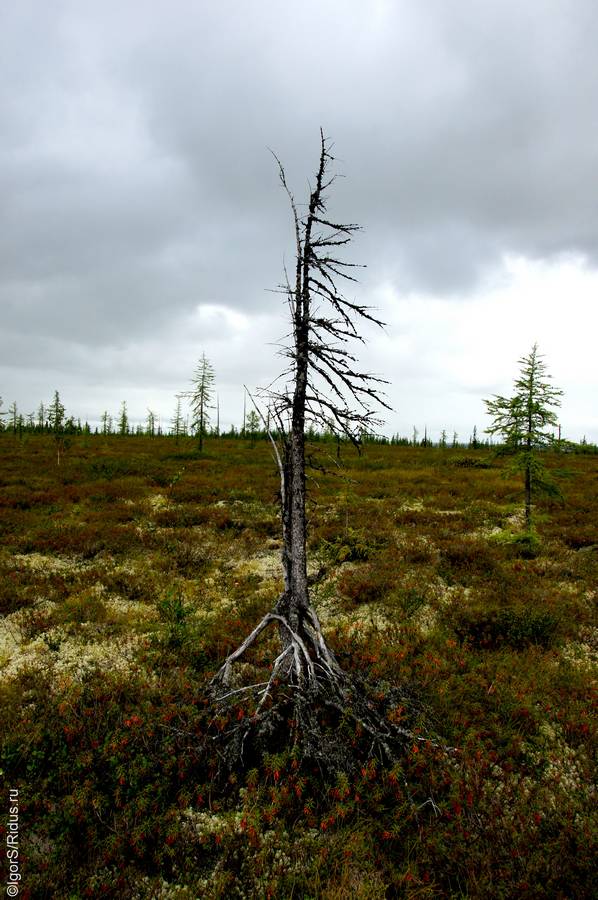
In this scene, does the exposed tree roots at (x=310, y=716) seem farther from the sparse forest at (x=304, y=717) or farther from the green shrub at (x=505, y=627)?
the green shrub at (x=505, y=627)

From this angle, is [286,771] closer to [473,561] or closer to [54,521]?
[473,561]

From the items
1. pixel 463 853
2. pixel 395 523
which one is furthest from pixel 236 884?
pixel 395 523

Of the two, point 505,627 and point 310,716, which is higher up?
point 310,716

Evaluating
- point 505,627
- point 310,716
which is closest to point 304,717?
point 310,716

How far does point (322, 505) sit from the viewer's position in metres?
20.0

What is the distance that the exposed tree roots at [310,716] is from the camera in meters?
5.16

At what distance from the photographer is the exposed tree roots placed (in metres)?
5.16

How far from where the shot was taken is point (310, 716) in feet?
17.3

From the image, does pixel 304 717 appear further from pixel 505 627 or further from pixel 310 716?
pixel 505 627

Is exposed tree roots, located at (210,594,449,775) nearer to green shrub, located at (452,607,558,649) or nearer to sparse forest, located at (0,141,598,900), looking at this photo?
sparse forest, located at (0,141,598,900)

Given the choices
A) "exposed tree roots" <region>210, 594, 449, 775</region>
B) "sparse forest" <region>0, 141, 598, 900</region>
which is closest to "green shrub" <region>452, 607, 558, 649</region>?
"sparse forest" <region>0, 141, 598, 900</region>

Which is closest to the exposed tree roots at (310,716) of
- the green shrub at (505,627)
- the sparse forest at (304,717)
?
the sparse forest at (304,717)

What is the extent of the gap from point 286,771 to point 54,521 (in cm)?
1415

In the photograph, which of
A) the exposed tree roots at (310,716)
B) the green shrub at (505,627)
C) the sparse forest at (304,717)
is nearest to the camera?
the sparse forest at (304,717)
